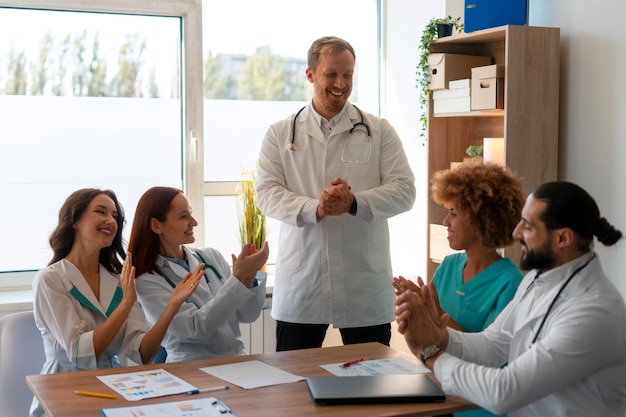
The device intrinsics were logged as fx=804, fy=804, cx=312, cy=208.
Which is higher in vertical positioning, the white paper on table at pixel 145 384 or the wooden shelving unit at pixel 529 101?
the wooden shelving unit at pixel 529 101

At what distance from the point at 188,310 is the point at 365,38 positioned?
2672mm

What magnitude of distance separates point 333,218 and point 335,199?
0.22 metres

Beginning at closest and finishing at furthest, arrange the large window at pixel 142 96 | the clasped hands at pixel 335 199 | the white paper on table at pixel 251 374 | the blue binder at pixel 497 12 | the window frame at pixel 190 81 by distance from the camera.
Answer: the white paper on table at pixel 251 374, the clasped hands at pixel 335 199, the blue binder at pixel 497 12, the large window at pixel 142 96, the window frame at pixel 190 81

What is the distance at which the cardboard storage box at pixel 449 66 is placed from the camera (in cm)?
392

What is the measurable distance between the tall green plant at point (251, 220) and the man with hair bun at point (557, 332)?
2.28 meters

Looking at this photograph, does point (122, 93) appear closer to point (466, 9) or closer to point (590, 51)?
point (466, 9)

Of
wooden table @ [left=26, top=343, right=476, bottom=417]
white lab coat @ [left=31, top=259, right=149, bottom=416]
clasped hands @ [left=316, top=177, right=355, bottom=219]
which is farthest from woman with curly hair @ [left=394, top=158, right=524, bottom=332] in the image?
white lab coat @ [left=31, top=259, right=149, bottom=416]

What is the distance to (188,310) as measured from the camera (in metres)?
2.77

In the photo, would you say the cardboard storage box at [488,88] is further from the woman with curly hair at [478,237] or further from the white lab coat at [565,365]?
the white lab coat at [565,365]

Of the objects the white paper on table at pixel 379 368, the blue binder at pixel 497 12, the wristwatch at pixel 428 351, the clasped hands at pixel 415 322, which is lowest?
the white paper on table at pixel 379 368

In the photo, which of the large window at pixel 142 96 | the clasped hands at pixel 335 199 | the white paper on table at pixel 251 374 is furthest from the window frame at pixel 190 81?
the white paper on table at pixel 251 374

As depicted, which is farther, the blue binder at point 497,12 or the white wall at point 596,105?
the blue binder at point 497,12

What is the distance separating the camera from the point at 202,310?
8.90 ft

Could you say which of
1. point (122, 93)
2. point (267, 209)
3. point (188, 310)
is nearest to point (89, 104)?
point (122, 93)
